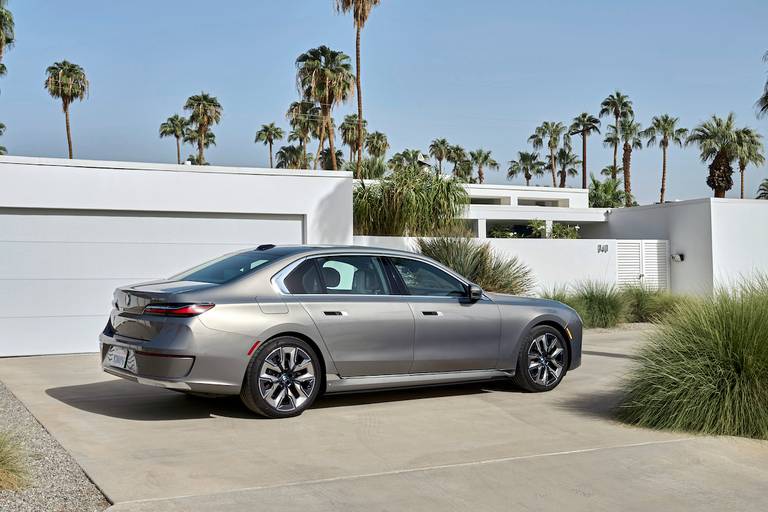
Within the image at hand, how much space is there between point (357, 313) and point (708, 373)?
10.5 ft

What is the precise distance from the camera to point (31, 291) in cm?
1262

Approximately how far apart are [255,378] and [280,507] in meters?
2.42

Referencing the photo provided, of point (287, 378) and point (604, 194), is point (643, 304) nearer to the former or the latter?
point (287, 378)

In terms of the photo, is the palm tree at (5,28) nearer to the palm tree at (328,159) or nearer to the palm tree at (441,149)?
the palm tree at (328,159)

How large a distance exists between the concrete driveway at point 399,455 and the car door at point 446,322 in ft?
1.50

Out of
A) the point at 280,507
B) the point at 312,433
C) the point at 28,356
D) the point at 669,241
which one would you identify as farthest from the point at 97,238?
the point at 669,241

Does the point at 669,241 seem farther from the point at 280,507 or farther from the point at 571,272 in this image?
the point at 280,507

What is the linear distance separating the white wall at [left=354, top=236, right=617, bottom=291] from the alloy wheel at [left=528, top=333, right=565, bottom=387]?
930cm

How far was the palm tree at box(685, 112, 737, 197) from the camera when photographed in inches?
1831

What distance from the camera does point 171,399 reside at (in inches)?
340

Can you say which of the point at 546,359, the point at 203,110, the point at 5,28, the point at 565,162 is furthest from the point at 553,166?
the point at 546,359

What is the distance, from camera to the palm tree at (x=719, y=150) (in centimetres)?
4650

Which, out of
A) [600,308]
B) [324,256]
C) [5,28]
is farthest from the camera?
[5,28]

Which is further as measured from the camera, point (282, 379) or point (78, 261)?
point (78, 261)
